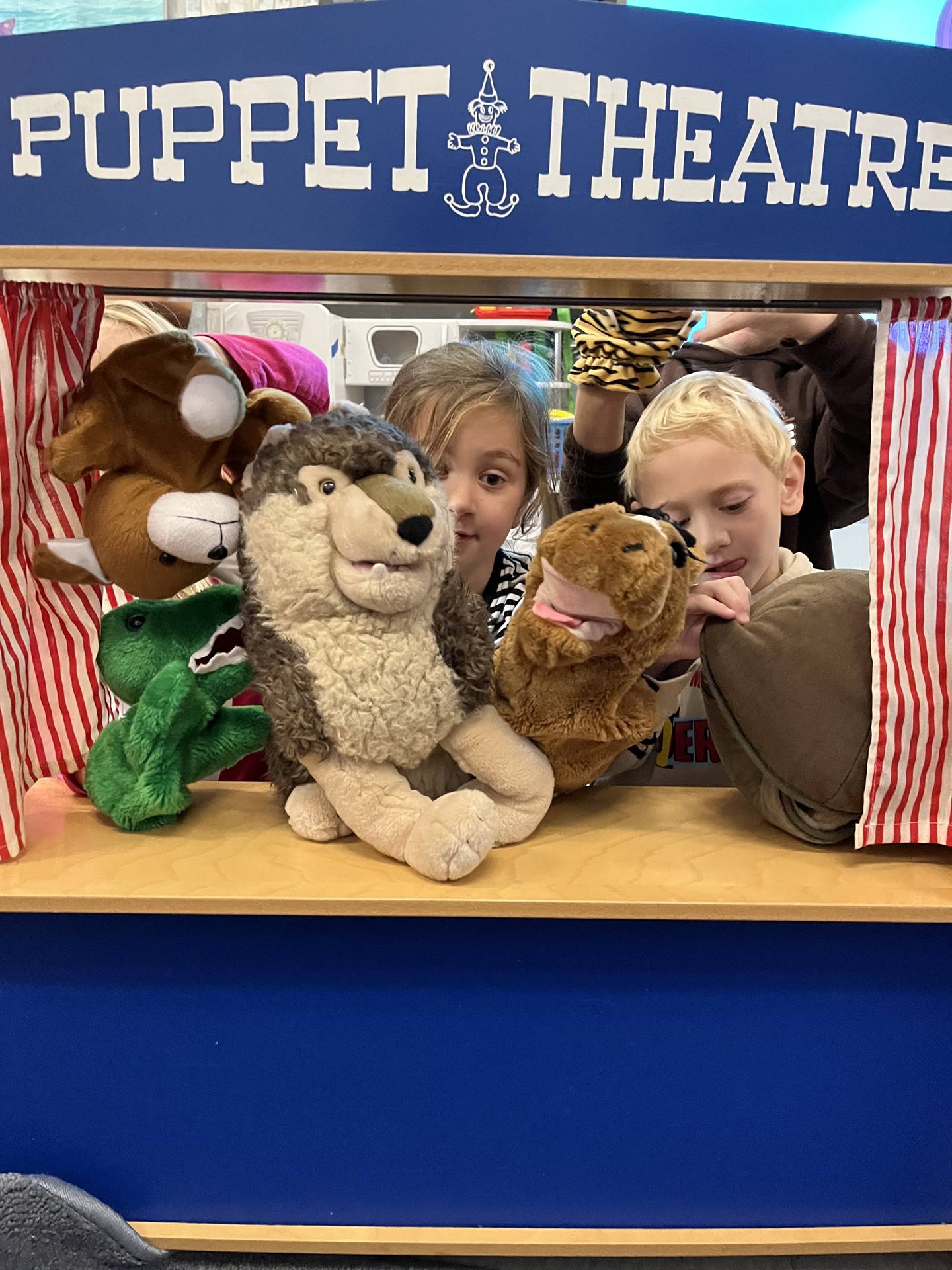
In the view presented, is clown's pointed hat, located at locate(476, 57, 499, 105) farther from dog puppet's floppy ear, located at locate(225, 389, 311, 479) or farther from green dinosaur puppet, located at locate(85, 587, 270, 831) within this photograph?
green dinosaur puppet, located at locate(85, 587, 270, 831)

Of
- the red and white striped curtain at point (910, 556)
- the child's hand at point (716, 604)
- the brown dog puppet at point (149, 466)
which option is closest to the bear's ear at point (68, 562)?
the brown dog puppet at point (149, 466)

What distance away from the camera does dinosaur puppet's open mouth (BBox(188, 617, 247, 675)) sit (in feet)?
2.70

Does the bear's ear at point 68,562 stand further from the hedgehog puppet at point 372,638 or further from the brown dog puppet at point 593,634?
the brown dog puppet at point 593,634

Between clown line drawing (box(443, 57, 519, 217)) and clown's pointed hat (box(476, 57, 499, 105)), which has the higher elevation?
clown's pointed hat (box(476, 57, 499, 105))

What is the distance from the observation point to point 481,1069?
803mm

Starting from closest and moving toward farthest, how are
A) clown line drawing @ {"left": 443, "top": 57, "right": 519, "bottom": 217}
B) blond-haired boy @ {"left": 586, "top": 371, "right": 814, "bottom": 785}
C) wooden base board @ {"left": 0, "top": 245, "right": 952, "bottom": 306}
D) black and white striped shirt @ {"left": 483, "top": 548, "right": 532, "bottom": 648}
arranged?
1. wooden base board @ {"left": 0, "top": 245, "right": 952, "bottom": 306}
2. clown line drawing @ {"left": 443, "top": 57, "right": 519, "bottom": 217}
3. blond-haired boy @ {"left": 586, "top": 371, "right": 814, "bottom": 785}
4. black and white striped shirt @ {"left": 483, "top": 548, "right": 532, "bottom": 648}

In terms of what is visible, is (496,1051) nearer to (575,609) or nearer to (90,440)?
(575,609)

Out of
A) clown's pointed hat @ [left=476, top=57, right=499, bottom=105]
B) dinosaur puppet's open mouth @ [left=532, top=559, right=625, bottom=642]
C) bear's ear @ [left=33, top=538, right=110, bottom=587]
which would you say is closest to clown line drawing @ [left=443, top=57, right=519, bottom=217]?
clown's pointed hat @ [left=476, top=57, right=499, bottom=105]

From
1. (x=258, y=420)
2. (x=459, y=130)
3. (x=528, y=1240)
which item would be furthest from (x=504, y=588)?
(x=528, y=1240)

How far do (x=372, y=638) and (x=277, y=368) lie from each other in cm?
45

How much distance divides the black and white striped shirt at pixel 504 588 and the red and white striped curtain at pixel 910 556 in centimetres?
47

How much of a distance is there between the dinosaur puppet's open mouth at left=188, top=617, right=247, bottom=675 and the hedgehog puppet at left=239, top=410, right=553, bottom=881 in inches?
2.0

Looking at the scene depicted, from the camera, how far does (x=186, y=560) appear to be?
778 millimetres

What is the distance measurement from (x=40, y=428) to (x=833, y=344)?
840 millimetres
